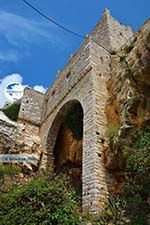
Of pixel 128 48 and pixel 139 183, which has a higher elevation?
pixel 128 48

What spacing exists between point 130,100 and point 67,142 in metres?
5.50

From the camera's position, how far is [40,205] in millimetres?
7629

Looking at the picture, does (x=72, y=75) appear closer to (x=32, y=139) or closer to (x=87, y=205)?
(x=32, y=139)

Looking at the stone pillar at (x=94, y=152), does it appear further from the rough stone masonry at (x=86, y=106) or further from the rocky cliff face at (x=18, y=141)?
the rocky cliff face at (x=18, y=141)

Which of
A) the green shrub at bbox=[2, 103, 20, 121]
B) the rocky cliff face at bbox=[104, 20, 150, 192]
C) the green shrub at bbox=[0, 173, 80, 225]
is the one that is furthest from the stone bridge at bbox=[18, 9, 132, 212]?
the green shrub at bbox=[0, 173, 80, 225]

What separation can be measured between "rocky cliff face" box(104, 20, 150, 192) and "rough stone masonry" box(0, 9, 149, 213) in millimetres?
359

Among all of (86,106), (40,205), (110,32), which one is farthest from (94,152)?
(110,32)

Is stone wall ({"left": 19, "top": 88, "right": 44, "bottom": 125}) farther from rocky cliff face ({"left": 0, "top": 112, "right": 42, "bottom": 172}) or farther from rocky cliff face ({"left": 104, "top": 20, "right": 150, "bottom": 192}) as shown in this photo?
rocky cliff face ({"left": 104, "top": 20, "right": 150, "bottom": 192})

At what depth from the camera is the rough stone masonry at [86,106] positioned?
900 centimetres

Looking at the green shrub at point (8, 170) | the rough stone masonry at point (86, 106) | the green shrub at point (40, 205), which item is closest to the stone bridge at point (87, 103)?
the rough stone masonry at point (86, 106)

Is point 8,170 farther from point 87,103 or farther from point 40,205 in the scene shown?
point 87,103

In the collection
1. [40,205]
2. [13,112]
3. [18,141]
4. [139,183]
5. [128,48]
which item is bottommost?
[40,205]

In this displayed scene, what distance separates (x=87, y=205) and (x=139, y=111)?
3.17 m

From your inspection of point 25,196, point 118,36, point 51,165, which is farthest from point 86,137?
point 118,36
